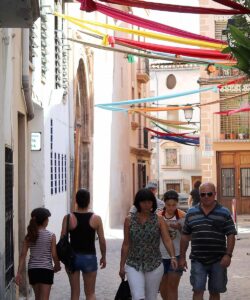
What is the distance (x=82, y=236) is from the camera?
920cm

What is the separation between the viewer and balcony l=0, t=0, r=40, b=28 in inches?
309

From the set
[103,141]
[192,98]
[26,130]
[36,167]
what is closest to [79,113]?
[103,141]

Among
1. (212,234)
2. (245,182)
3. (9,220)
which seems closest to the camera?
(212,234)

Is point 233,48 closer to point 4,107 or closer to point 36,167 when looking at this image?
point 4,107

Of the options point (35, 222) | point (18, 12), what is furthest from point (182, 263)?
point (18, 12)

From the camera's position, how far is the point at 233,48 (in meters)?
6.50

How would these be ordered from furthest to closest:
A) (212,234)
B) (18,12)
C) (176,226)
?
(176,226)
(212,234)
(18,12)

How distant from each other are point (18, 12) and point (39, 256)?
2665 mm

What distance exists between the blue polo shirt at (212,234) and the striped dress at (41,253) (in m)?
1.61

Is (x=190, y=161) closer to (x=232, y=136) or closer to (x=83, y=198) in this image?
(x=232, y=136)

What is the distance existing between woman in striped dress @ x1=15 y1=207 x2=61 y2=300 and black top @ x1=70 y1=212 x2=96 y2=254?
0.97 feet

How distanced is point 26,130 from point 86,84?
455 inches

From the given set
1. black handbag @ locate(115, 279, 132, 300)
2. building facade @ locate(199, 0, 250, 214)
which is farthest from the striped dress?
building facade @ locate(199, 0, 250, 214)

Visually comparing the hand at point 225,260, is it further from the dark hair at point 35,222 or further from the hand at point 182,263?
the dark hair at point 35,222
